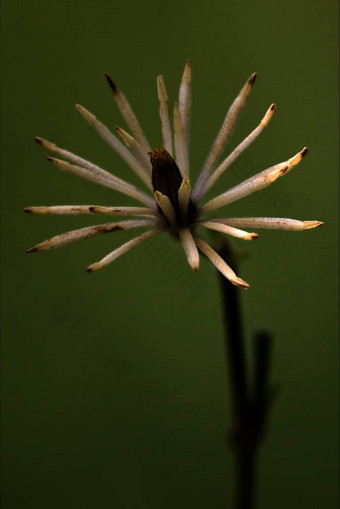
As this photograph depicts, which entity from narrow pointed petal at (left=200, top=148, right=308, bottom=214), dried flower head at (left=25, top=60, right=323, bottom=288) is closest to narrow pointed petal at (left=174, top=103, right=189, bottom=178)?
dried flower head at (left=25, top=60, right=323, bottom=288)

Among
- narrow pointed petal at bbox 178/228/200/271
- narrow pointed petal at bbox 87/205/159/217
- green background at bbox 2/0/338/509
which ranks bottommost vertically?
green background at bbox 2/0/338/509

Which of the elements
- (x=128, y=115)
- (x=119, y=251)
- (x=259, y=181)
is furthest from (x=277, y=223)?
(x=128, y=115)

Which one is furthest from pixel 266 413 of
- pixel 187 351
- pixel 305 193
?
pixel 305 193

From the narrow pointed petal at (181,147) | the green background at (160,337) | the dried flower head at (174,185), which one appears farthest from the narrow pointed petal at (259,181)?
the green background at (160,337)

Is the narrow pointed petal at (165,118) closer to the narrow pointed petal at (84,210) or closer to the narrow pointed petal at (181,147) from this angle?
the narrow pointed petal at (181,147)

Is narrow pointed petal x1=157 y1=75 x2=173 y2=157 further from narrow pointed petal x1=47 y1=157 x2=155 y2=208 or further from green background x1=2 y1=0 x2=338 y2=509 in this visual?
green background x1=2 y1=0 x2=338 y2=509

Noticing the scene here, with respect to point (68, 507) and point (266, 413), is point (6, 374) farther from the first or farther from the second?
point (266, 413)
